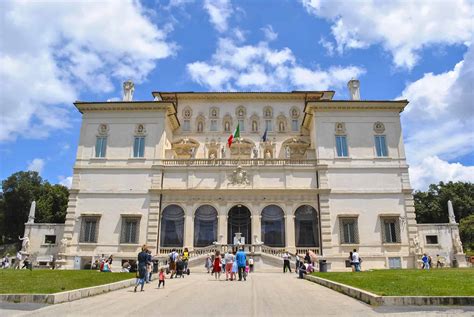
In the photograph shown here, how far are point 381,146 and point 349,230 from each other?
29.8 ft

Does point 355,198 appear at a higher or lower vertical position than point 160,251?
higher

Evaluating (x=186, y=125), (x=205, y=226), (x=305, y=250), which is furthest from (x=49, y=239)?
(x=305, y=250)

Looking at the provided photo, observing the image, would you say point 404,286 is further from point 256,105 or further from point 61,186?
point 61,186

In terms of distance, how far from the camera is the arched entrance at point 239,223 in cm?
3388

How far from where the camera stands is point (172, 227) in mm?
34188

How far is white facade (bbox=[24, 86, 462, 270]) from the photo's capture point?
33312mm

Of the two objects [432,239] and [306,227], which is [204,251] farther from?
[432,239]

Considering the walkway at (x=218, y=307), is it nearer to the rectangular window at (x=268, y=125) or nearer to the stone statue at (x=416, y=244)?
the stone statue at (x=416, y=244)

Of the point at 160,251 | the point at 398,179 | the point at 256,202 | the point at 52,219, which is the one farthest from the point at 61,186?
the point at 398,179

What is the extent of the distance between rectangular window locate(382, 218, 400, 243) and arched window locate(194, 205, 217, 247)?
15306mm

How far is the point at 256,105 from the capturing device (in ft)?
138

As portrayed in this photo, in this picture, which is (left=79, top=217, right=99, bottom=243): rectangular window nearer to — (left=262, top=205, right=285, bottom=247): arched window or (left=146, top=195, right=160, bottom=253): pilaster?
(left=146, top=195, right=160, bottom=253): pilaster

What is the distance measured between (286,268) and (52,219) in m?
45.6

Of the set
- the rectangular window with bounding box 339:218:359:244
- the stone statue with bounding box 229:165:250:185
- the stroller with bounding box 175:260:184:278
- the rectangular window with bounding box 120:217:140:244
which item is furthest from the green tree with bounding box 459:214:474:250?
the stroller with bounding box 175:260:184:278
